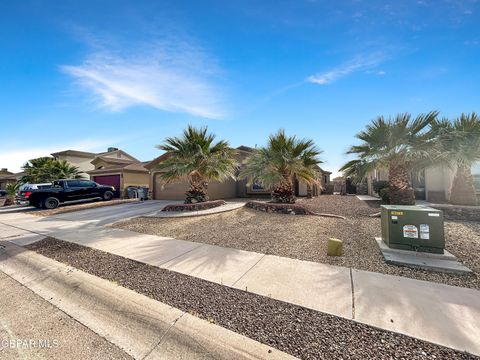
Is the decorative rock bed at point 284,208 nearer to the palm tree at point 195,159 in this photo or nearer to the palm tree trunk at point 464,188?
the palm tree at point 195,159

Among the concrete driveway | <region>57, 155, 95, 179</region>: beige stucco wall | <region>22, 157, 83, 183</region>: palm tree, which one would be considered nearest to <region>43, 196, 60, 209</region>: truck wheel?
the concrete driveway

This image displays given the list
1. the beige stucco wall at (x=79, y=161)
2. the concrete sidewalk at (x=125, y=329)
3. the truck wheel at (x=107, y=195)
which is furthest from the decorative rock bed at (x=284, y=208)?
the beige stucco wall at (x=79, y=161)

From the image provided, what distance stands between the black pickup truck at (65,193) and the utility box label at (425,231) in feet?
59.6

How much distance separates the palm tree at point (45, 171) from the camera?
21203 mm

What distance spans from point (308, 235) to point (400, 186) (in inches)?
208

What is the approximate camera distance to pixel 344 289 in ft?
10.6

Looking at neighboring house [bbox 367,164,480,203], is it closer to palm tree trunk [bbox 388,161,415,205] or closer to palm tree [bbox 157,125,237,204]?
palm tree trunk [bbox 388,161,415,205]

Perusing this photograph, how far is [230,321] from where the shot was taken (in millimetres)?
2594

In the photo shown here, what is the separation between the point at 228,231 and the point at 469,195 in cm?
1016

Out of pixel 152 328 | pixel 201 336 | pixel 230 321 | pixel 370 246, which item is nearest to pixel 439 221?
pixel 370 246

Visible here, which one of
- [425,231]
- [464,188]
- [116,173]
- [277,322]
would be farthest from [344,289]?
[116,173]

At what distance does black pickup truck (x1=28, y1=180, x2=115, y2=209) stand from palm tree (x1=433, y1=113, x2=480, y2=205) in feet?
65.0

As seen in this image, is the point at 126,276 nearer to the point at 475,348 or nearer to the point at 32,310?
the point at 32,310

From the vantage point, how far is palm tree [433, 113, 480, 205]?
811cm
